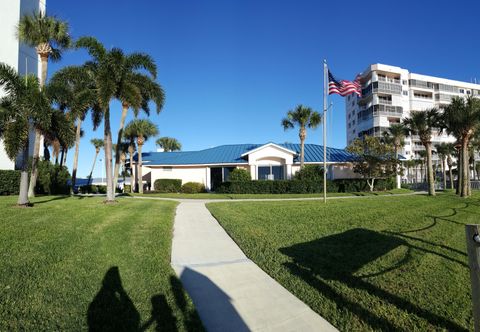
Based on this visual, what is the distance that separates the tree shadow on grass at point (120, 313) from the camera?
3.65 metres

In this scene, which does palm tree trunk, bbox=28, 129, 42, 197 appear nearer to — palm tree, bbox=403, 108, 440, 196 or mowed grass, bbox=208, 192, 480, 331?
mowed grass, bbox=208, 192, 480, 331

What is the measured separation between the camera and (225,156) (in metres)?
36.8

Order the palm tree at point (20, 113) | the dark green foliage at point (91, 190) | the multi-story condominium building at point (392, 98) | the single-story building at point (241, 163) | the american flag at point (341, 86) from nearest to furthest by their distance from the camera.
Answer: the palm tree at point (20, 113) → the american flag at point (341, 86) → the single-story building at point (241, 163) → the dark green foliage at point (91, 190) → the multi-story condominium building at point (392, 98)

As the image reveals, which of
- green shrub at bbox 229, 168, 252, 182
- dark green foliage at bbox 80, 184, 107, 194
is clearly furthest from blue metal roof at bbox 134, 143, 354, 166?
dark green foliage at bbox 80, 184, 107, 194

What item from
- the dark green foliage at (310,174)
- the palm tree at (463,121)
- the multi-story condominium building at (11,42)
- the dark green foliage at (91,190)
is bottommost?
the dark green foliage at (91,190)

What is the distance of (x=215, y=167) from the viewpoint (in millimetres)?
36281

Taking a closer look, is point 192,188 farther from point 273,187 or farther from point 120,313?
point 120,313

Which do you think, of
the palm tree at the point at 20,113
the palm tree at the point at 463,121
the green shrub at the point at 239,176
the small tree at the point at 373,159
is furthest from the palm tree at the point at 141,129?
the palm tree at the point at 463,121

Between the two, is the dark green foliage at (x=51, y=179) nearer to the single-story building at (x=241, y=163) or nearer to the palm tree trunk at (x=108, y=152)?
the single-story building at (x=241, y=163)

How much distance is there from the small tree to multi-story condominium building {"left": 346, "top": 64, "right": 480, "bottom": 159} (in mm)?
31709

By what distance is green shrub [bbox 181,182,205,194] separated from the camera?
109 ft

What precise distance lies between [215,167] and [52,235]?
1129 inches

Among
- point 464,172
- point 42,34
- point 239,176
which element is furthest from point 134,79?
point 464,172

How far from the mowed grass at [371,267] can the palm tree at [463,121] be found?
59.1ft
